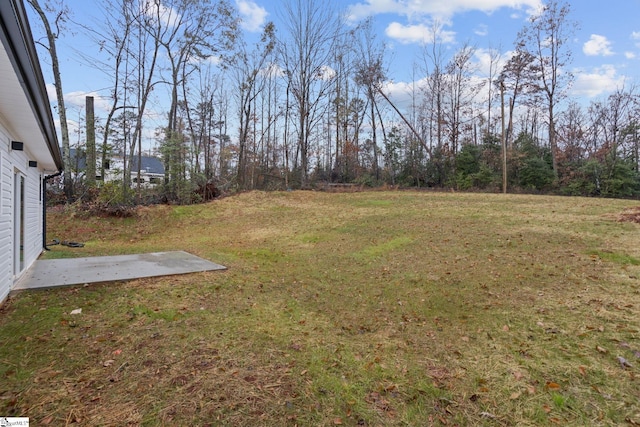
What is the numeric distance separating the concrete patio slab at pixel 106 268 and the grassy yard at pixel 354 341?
32 centimetres

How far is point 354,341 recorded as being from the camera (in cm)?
319

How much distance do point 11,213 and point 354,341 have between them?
4679mm

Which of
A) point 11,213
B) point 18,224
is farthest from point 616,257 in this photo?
point 18,224

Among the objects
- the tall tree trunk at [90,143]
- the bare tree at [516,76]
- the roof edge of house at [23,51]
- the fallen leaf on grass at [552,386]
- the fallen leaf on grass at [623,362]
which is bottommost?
the fallen leaf on grass at [552,386]

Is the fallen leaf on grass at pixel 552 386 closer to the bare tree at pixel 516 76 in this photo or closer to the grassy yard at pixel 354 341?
the grassy yard at pixel 354 341

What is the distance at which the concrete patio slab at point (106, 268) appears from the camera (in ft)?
14.3

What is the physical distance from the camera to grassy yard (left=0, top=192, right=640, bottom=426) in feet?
7.10

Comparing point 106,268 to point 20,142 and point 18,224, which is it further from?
point 20,142

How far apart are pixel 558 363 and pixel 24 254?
682cm

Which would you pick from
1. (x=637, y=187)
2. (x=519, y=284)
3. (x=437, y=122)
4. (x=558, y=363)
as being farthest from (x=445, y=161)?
(x=558, y=363)

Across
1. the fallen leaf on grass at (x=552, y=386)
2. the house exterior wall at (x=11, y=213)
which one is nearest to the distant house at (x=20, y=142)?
the house exterior wall at (x=11, y=213)

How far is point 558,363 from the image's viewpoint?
8.68ft

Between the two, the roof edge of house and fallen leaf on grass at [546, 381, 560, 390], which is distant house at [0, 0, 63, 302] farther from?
fallen leaf on grass at [546, 381, 560, 390]

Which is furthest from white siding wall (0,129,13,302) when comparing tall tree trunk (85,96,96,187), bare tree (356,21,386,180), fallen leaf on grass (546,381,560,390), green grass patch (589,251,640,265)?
bare tree (356,21,386,180)
